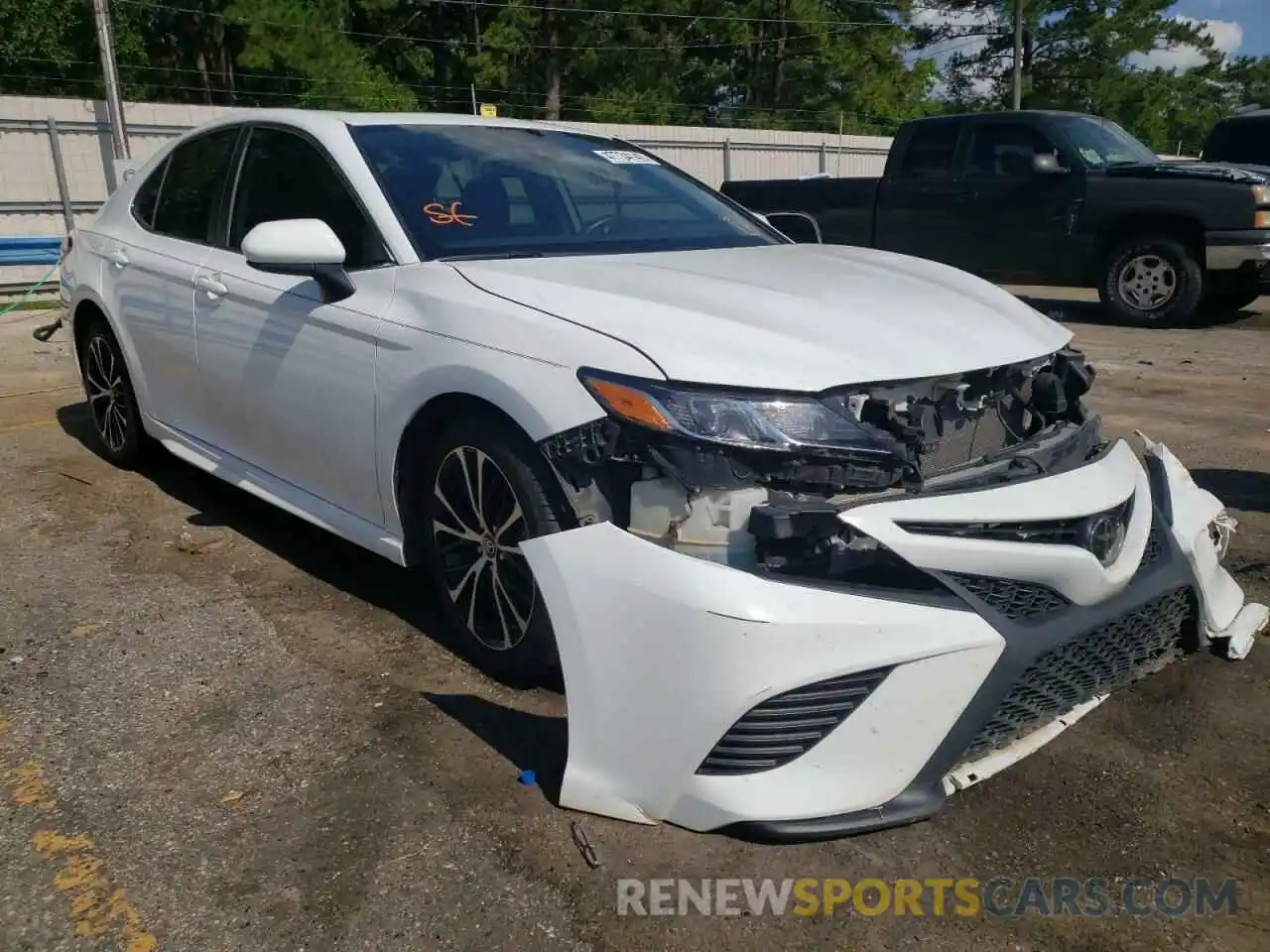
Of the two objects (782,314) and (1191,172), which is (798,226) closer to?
(782,314)

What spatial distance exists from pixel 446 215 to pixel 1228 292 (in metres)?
9.08

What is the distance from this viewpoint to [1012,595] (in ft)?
8.17

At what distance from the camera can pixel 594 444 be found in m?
2.62

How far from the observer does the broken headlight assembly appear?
247cm

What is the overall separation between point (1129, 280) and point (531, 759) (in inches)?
363

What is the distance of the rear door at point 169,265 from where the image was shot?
14.4 feet

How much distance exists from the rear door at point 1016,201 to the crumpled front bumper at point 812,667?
8.74m

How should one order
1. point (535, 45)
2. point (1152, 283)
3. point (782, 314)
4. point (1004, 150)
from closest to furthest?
point (782, 314)
point (1152, 283)
point (1004, 150)
point (535, 45)

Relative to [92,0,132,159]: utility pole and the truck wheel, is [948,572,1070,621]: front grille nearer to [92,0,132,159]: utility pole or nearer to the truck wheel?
the truck wheel

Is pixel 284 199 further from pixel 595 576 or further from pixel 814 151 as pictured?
pixel 814 151

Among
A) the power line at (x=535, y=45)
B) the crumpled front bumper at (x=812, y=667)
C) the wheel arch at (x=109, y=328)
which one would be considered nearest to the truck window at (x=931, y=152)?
the wheel arch at (x=109, y=328)

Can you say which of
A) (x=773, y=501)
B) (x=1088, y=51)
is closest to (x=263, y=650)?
(x=773, y=501)

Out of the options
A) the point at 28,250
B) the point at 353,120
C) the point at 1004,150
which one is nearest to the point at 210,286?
the point at 353,120

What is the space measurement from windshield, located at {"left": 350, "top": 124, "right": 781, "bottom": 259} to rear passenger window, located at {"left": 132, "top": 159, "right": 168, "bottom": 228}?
153 cm
